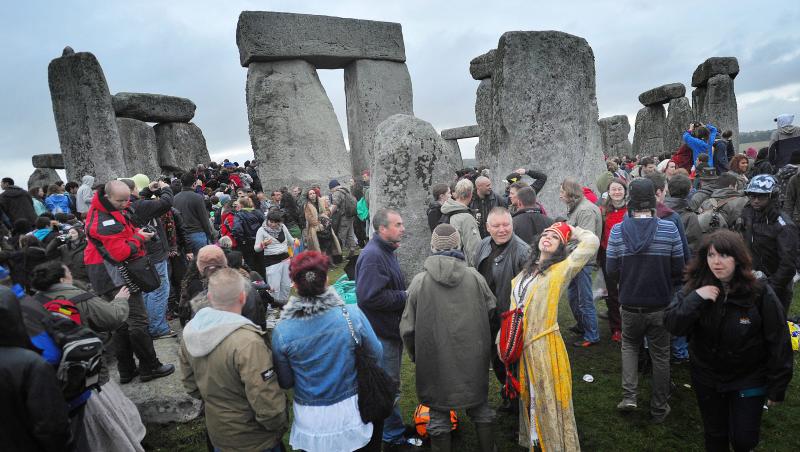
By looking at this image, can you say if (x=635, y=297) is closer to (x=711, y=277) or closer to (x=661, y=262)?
(x=661, y=262)

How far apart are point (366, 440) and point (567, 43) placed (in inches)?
253

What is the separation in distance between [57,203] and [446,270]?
9.32 meters

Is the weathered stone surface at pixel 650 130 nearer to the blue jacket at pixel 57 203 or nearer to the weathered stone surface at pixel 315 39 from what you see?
the weathered stone surface at pixel 315 39

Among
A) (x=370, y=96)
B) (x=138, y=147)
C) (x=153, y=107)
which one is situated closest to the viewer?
(x=370, y=96)

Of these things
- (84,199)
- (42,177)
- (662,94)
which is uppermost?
(662,94)

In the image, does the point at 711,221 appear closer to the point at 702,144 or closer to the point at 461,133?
the point at 702,144

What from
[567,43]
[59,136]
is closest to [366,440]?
[567,43]

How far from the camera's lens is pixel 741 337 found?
2416 millimetres

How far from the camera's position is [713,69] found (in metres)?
14.2

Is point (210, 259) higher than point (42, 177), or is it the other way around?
point (42, 177)

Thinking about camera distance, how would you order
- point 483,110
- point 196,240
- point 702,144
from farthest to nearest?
point 483,110 → point 702,144 → point 196,240

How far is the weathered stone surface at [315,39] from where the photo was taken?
1067cm

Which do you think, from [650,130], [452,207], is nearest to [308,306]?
[452,207]

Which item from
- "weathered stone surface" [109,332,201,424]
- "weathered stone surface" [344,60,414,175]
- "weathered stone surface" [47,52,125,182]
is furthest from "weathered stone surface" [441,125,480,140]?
"weathered stone surface" [109,332,201,424]
